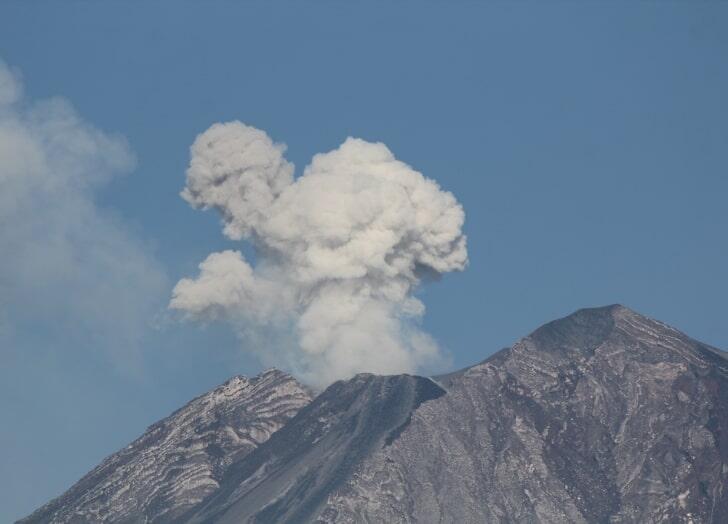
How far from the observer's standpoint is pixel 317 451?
570 feet

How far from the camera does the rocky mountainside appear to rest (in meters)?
164

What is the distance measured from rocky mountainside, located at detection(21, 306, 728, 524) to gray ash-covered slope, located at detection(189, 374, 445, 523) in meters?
0.15

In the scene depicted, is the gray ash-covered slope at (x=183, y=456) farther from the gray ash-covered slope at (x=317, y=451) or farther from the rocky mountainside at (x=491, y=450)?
the gray ash-covered slope at (x=317, y=451)

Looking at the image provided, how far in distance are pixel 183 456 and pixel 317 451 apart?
1383 cm

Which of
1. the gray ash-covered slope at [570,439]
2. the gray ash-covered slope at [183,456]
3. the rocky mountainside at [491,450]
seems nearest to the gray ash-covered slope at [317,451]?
the rocky mountainside at [491,450]

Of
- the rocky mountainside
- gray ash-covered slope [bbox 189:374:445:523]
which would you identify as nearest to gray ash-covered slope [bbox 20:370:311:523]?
the rocky mountainside

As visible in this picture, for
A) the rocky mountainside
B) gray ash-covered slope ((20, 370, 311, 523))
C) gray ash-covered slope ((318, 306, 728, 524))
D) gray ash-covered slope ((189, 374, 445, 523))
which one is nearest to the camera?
gray ash-covered slope ((318, 306, 728, 524))

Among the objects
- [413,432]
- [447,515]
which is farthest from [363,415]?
[447,515]

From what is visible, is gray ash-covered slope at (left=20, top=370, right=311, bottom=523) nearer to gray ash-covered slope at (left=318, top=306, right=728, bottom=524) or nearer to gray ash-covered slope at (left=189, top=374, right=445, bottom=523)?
gray ash-covered slope at (left=189, top=374, right=445, bottom=523)

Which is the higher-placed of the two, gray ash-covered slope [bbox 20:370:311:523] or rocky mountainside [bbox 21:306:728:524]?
gray ash-covered slope [bbox 20:370:311:523]

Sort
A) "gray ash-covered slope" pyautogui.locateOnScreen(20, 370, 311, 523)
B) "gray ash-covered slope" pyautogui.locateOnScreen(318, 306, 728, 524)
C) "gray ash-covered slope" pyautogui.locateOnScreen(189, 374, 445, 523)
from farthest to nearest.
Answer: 1. "gray ash-covered slope" pyautogui.locateOnScreen(20, 370, 311, 523)
2. "gray ash-covered slope" pyautogui.locateOnScreen(189, 374, 445, 523)
3. "gray ash-covered slope" pyautogui.locateOnScreen(318, 306, 728, 524)

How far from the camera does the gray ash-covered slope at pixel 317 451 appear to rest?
16488cm

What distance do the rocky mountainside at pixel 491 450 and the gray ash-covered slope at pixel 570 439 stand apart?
0.14 m

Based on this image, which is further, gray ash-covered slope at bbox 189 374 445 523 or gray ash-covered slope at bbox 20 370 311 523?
gray ash-covered slope at bbox 20 370 311 523
